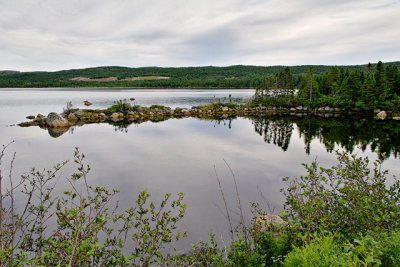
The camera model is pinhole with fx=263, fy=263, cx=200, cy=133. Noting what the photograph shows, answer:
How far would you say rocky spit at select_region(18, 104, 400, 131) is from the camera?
91.8 ft

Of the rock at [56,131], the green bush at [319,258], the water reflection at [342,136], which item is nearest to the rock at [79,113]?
the rock at [56,131]

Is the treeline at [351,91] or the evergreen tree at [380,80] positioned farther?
the evergreen tree at [380,80]

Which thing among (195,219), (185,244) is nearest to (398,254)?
(185,244)

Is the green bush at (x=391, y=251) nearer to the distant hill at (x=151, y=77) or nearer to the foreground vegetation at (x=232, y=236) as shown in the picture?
the foreground vegetation at (x=232, y=236)

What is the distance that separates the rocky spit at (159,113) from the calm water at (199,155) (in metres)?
3.15

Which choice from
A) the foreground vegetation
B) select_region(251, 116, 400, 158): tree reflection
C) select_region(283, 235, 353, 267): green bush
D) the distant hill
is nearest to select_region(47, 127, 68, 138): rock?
select_region(251, 116, 400, 158): tree reflection

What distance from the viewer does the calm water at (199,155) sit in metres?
9.98

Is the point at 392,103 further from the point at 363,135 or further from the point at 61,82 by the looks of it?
the point at 61,82

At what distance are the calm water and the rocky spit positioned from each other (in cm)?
315

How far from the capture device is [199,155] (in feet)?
53.4

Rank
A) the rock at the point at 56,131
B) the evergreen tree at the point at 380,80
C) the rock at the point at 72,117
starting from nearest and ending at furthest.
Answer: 1. the rock at the point at 56,131
2. the rock at the point at 72,117
3. the evergreen tree at the point at 380,80

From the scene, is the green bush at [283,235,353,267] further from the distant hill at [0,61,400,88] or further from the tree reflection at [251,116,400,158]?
the distant hill at [0,61,400,88]

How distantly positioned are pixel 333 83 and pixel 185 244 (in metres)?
46.3

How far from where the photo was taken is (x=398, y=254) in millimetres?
3195
